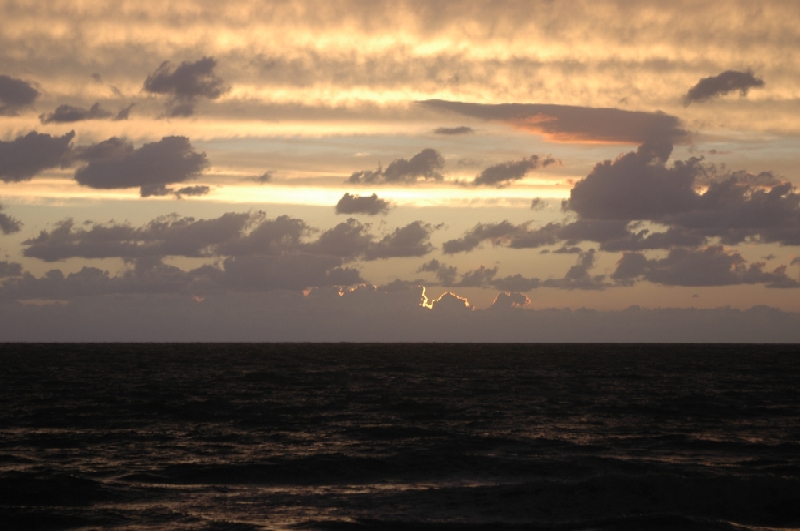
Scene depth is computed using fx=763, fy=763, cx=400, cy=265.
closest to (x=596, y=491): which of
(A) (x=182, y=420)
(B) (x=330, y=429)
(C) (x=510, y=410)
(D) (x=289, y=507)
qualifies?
(D) (x=289, y=507)

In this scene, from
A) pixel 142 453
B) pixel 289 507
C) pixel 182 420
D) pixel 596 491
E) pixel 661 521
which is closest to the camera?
pixel 661 521

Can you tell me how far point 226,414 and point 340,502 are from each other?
2695cm

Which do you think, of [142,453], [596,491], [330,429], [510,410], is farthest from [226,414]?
[596,491]

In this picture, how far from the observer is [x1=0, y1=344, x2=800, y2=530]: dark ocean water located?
24.9m

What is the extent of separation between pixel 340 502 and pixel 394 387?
166ft

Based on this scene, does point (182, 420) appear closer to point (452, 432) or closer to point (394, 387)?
point (452, 432)

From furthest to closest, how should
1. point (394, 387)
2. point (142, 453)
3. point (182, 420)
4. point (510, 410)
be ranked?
point (394, 387) < point (510, 410) < point (182, 420) < point (142, 453)

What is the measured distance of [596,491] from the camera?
2795cm

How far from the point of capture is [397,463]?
3356 centimetres

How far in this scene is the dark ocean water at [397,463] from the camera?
81.7 ft

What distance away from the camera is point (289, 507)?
2595 cm

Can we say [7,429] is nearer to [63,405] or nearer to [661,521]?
[63,405]

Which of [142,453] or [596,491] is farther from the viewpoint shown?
[142,453]

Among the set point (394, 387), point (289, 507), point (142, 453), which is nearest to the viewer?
point (289, 507)
